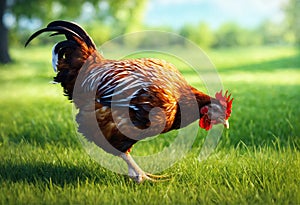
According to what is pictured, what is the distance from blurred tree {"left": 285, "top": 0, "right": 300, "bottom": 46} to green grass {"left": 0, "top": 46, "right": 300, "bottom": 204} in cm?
1705

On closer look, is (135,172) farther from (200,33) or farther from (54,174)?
(200,33)

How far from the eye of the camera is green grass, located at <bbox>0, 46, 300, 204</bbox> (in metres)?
3.31

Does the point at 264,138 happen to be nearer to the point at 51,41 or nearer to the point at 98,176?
the point at 98,176

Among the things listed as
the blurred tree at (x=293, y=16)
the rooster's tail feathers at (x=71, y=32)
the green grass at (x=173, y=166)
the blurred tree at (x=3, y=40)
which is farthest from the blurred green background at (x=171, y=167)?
the blurred tree at (x=293, y=16)

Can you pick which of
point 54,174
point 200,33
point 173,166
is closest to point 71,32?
point 54,174

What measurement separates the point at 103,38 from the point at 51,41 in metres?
3.84

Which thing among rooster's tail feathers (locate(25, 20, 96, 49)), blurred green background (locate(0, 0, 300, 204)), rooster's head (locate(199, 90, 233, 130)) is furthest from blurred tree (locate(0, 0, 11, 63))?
rooster's head (locate(199, 90, 233, 130))

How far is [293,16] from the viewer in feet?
76.8

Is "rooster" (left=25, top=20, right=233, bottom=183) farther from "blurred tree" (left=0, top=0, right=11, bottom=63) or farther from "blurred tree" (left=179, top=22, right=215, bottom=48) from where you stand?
"blurred tree" (left=179, top=22, right=215, bottom=48)

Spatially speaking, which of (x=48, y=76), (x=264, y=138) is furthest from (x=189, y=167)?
(x=48, y=76)

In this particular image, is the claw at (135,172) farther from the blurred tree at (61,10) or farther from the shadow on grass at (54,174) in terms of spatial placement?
the blurred tree at (61,10)

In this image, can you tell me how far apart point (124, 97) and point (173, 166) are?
106cm

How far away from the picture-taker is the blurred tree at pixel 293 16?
2326 centimetres

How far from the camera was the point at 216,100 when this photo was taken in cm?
369
